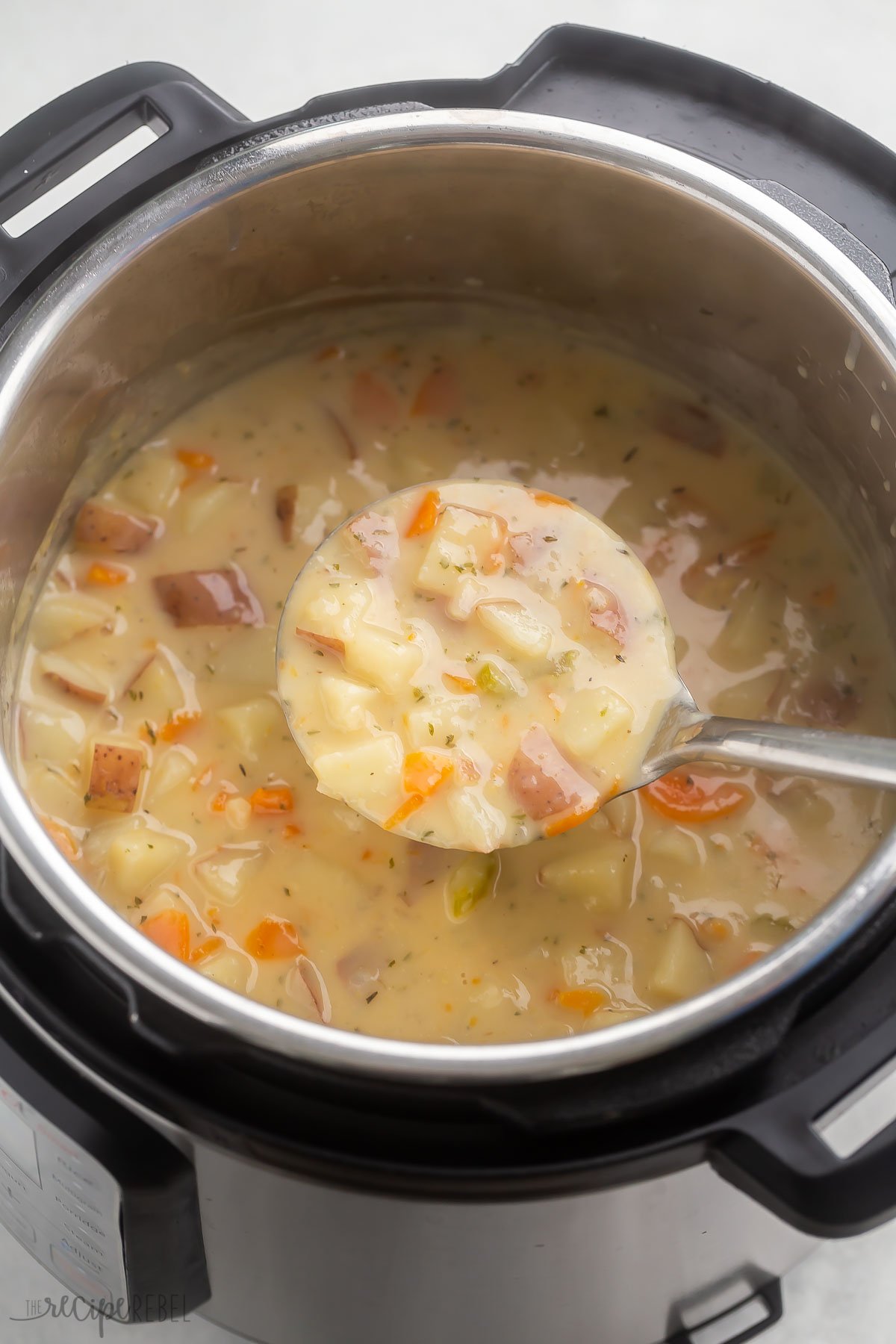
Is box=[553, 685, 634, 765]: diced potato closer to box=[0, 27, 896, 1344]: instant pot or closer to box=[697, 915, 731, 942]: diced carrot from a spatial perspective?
box=[697, 915, 731, 942]: diced carrot

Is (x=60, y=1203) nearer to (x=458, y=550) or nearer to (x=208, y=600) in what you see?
(x=208, y=600)

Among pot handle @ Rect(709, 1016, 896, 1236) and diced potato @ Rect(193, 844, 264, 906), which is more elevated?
pot handle @ Rect(709, 1016, 896, 1236)

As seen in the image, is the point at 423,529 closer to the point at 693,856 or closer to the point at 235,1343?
the point at 693,856

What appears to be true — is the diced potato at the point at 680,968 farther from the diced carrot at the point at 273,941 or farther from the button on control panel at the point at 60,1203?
the button on control panel at the point at 60,1203

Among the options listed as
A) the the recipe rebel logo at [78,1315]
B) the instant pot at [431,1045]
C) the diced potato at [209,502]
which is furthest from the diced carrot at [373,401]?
the the recipe rebel logo at [78,1315]

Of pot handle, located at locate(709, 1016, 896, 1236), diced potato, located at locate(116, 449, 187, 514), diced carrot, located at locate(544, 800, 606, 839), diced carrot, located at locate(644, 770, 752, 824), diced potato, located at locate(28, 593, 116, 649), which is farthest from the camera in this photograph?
diced potato, located at locate(116, 449, 187, 514)

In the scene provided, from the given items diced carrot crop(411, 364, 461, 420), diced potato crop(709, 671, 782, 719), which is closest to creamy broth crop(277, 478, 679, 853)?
diced potato crop(709, 671, 782, 719)
